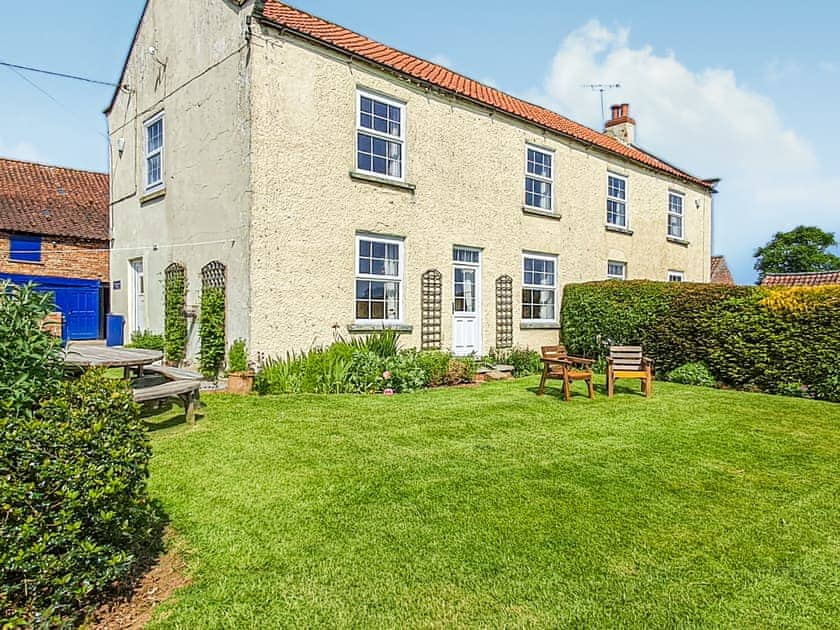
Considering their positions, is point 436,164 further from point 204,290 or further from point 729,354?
point 729,354

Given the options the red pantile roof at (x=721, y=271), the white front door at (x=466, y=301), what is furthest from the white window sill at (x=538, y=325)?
the red pantile roof at (x=721, y=271)

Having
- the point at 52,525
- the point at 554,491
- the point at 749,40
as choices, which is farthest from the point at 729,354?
the point at 52,525

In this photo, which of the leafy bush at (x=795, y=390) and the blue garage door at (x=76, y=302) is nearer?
the leafy bush at (x=795, y=390)

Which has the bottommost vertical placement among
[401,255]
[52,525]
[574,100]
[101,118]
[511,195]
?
[52,525]

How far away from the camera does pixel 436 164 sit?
12750mm

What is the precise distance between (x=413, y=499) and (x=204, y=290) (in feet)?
26.4

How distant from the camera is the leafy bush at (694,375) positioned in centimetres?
1167

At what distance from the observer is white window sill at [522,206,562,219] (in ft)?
48.6

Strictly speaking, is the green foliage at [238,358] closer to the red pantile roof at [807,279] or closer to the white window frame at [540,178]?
the white window frame at [540,178]

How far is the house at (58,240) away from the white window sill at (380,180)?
13993 millimetres

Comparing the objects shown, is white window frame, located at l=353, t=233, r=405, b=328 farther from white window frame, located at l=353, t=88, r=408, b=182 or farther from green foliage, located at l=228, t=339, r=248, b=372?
green foliage, located at l=228, t=339, r=248, b=372

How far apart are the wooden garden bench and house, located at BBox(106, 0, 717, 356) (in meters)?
2.60

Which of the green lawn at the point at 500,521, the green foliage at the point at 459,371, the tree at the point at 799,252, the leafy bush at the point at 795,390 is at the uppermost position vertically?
the tree at the point at 799,252

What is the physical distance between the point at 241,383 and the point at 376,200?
16.1 feet
